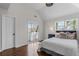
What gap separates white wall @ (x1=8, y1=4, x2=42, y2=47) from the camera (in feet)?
9.96

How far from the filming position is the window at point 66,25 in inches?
104

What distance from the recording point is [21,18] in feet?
11.6

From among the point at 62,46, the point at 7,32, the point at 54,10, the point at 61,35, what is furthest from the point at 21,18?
the point at 62,46

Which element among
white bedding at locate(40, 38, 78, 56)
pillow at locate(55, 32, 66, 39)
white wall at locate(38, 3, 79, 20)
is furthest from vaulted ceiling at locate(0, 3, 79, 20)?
white bedding at locate(40, 38, 78, 56)

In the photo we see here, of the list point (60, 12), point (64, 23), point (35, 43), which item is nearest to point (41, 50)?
point (35, 43)

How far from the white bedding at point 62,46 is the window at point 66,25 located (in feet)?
1.18

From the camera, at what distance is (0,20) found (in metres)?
3.28

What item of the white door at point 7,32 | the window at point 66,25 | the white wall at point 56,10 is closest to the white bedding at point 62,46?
the window at point 66,25

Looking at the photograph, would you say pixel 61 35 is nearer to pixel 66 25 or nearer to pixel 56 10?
pixel 66 25

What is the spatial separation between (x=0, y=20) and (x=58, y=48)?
2237 millimetres

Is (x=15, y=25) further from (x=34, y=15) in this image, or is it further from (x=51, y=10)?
(x=51, y=10)

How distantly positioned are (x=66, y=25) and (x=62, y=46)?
642mm

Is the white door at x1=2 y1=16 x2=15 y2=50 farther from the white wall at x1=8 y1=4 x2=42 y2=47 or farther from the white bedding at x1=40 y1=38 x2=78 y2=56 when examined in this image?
the white bedding at x1=40 y1=38 x2=78 y2=56

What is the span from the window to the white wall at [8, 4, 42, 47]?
0.58 m
